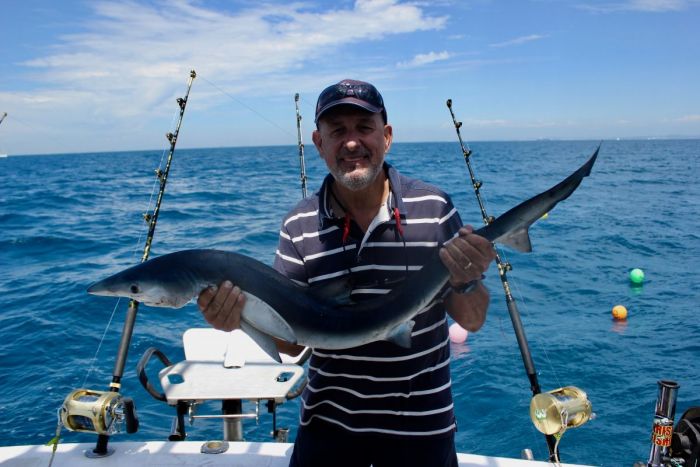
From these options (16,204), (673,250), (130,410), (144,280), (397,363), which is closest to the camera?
(144,280)

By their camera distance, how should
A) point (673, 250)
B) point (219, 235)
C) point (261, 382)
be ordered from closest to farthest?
point (261, 382)
point (673, 250)
point (219, 235)

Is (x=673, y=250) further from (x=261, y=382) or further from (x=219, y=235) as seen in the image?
(x=261, y=382)

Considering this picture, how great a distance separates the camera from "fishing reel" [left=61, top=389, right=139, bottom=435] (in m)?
3.20

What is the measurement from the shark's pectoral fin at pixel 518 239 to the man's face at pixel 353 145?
0.69 meters

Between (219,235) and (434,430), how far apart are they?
16.1 m

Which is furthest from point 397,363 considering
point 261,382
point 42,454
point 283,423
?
point 283,423

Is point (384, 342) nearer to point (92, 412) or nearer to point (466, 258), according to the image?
point (466, 258)

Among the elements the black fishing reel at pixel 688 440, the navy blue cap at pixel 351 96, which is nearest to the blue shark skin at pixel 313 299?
the navy blue cap at pixel 351 96

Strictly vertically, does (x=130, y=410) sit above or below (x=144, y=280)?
below

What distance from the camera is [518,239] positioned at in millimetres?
2406

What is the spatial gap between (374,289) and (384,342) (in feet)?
0.87

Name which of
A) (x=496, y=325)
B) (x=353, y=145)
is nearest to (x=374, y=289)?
(x=353, y=145)

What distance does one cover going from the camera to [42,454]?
139 inches

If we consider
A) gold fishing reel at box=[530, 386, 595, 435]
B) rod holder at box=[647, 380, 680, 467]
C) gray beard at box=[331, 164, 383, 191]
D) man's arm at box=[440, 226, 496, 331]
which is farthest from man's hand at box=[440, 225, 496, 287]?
rod holder at box=[647, 380, 680, 467]
